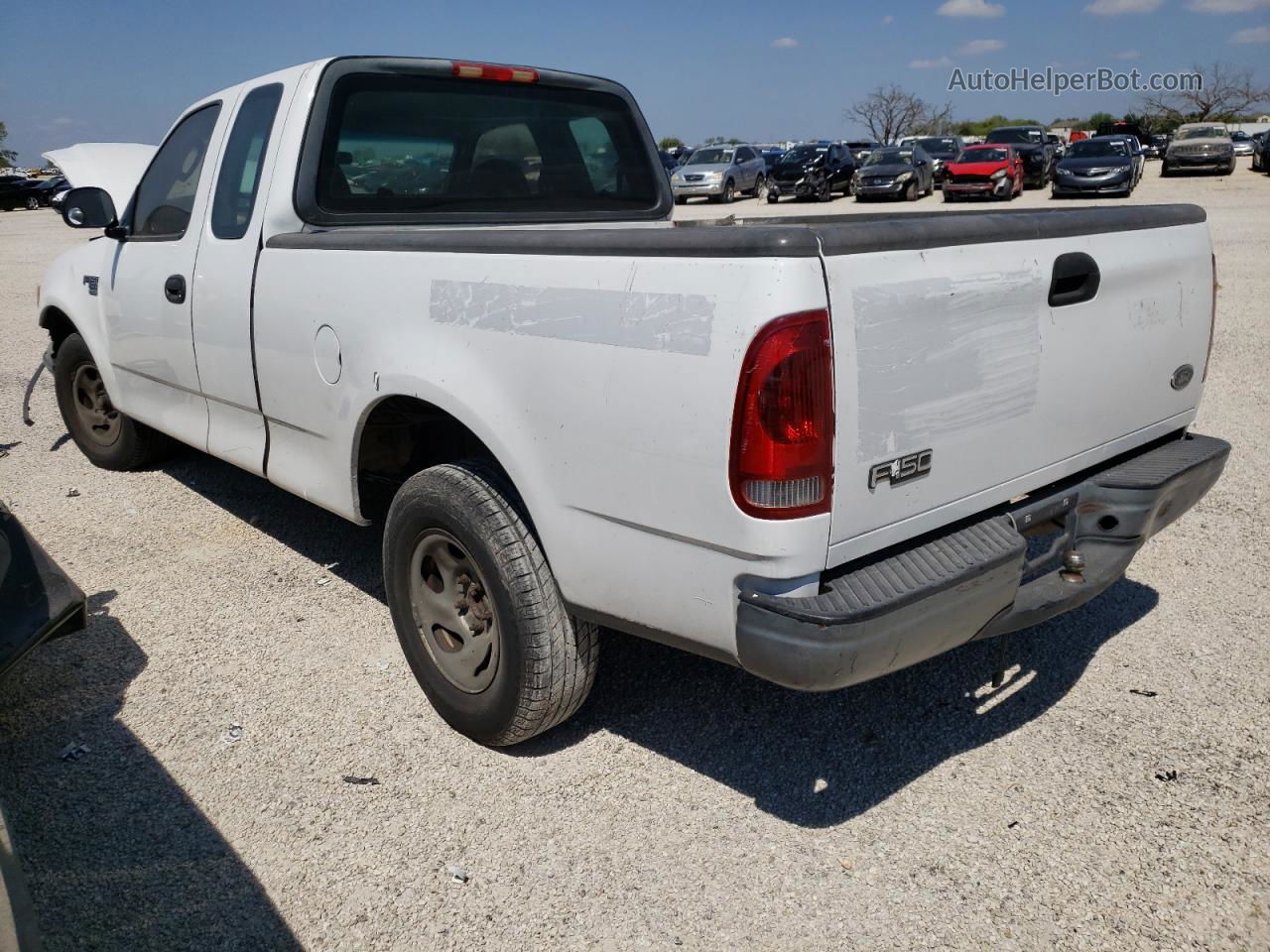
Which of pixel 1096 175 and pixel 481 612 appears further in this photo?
pixel 1096 175

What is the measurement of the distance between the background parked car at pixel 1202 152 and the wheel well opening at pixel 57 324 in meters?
35.2

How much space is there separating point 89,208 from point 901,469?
160 inches

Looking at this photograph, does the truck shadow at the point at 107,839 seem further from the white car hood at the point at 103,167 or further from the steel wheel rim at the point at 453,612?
the white car hood at the point at 103,167

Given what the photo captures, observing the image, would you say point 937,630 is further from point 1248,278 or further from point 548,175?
point 1248,278

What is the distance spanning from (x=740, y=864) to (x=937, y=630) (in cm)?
81

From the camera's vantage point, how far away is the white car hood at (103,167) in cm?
530

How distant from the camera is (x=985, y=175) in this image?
85.9ft

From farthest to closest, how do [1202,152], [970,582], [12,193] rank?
[12,193] < [1202,152] < [970,582]

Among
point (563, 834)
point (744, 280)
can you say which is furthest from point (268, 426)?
point (744, 280)

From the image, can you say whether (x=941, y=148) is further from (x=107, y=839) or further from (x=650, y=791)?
Answer: (x=107, y=839)

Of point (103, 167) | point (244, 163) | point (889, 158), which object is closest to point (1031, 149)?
point (889, 158)

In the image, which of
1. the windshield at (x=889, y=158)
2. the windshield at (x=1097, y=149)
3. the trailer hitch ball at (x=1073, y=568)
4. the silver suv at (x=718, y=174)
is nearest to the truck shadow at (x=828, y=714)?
the trailer hitch ball at (x=1073, y=568)

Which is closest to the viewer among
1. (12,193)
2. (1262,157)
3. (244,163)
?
(244,163)

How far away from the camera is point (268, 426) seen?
3.83 meters
